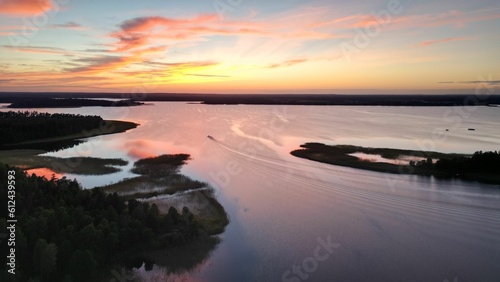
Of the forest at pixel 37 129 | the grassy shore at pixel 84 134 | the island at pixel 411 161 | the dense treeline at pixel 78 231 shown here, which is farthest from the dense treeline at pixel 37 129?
the island at pixel 411 161

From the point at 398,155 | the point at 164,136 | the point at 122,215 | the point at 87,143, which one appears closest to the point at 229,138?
the point at 164,136

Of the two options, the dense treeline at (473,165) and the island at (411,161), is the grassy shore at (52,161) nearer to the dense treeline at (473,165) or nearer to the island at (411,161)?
the island at (411,161)

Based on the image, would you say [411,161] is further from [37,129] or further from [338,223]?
[37,129]

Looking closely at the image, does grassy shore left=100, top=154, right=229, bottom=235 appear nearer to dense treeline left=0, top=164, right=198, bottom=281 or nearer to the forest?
dense treeline left=0, top=164, right=198, bottom=281

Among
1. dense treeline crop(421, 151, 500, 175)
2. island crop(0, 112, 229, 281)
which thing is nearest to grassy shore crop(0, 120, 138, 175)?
island crop(0, 112, 229, 281)

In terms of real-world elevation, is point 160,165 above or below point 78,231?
below

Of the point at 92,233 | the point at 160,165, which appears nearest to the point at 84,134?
the point at 160,165
